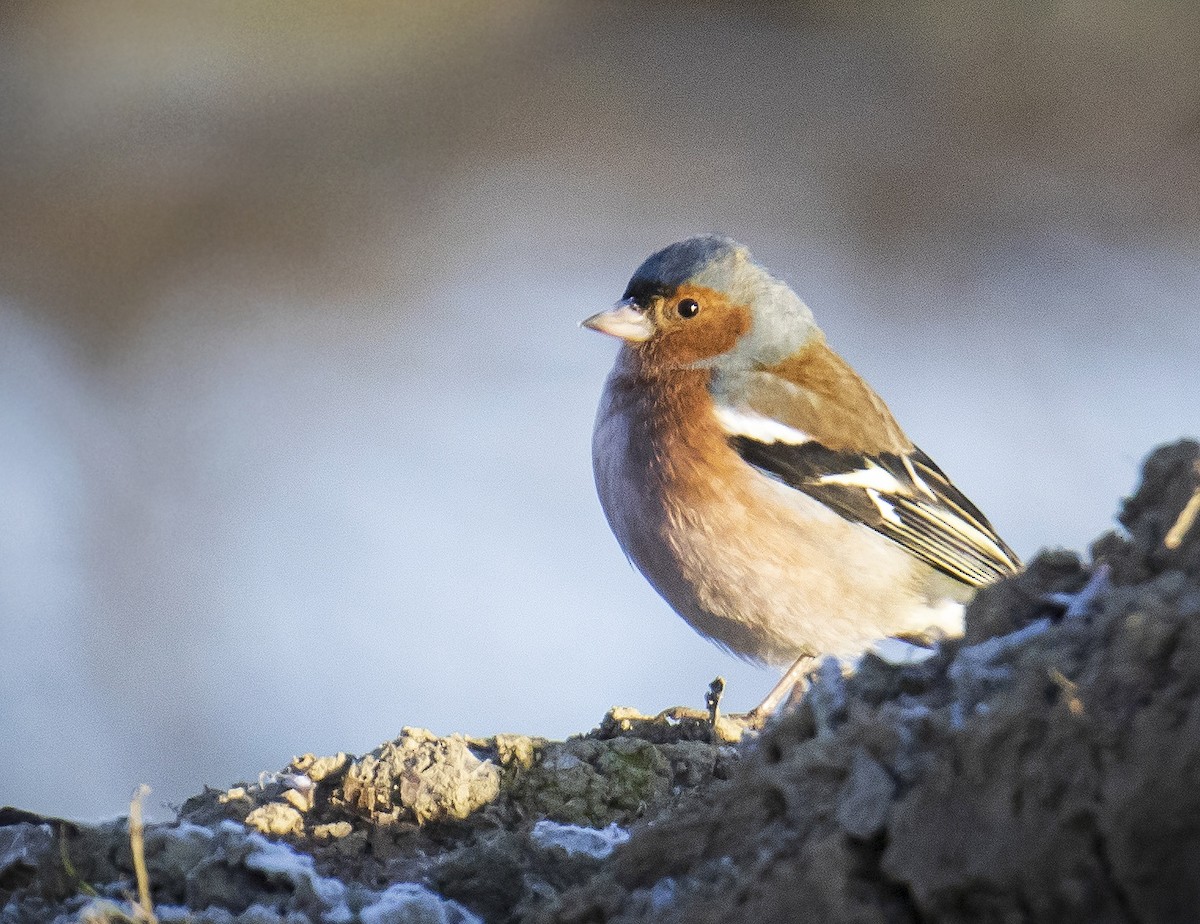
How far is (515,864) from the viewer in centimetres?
258

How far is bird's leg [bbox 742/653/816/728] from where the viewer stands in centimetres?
446

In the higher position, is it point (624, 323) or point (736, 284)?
point (736, 284)

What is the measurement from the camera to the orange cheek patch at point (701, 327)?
518cm

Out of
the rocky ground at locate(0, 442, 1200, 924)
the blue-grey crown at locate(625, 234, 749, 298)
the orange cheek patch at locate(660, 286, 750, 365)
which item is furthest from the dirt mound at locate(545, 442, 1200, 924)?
the blue-grey crown at locate(625, 234, 749, 298)

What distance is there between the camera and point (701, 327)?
522 centimetres

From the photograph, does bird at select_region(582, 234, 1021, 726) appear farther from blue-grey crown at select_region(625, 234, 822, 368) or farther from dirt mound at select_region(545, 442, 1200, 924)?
dirt mound at select_region(545, 442, 1200, 924)

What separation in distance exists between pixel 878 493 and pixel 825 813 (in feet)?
9.95

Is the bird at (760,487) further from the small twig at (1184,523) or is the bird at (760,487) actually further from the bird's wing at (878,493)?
the small twig at (1184,523)

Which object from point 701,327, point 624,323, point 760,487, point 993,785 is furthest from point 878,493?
point 993,785

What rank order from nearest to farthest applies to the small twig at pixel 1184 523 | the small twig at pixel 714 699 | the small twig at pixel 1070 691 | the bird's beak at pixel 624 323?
the small twig at pixel 1070 691
the small twig at pixel 1184 523
the small twig at pixel 714 699
the bird's beak at pixel 624 323

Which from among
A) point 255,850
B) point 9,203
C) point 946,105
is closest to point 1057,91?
point 946,105

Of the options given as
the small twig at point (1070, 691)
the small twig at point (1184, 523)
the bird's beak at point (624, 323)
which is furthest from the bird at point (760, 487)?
the small twig at point (1070, 691)

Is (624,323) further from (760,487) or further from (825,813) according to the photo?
(825,813)

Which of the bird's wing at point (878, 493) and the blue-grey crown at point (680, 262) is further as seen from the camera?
the blue-grey crown at point (680, 262)
